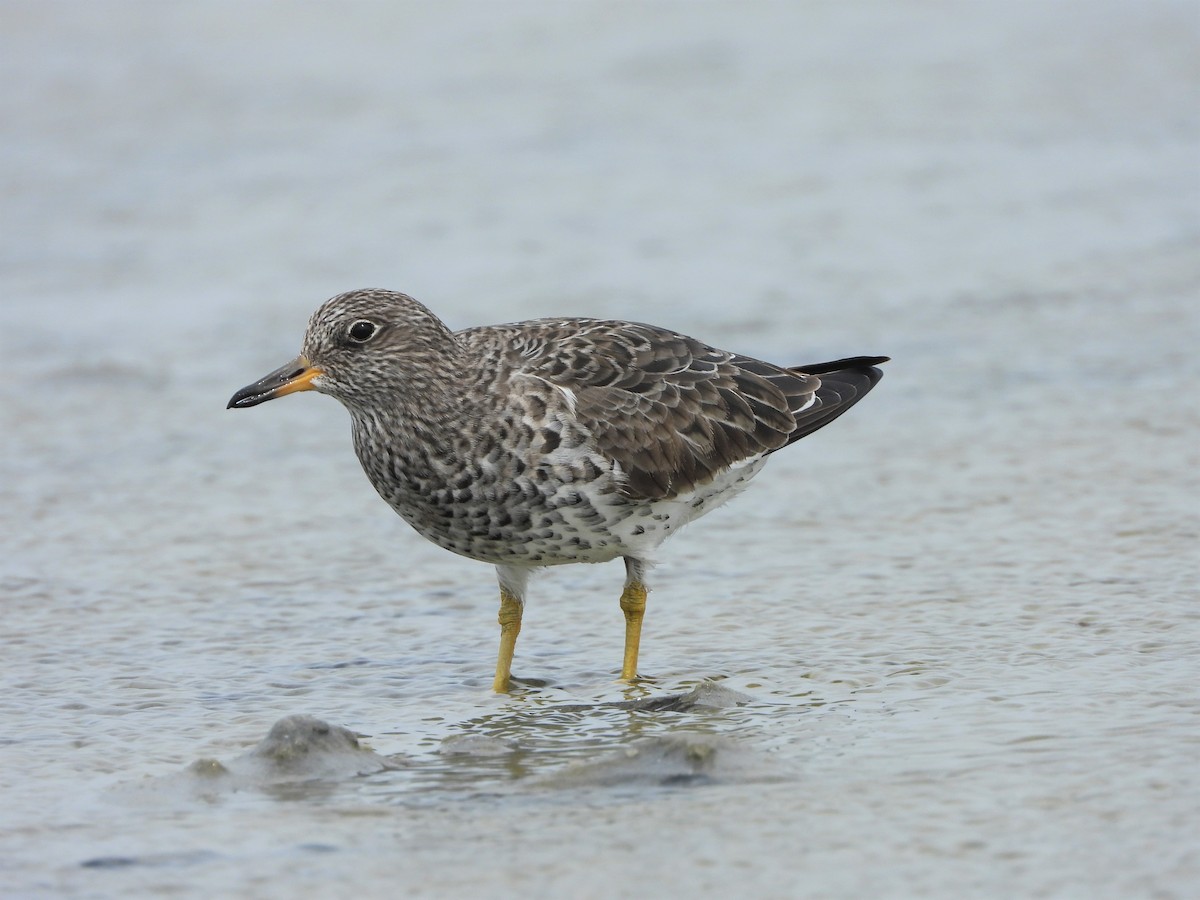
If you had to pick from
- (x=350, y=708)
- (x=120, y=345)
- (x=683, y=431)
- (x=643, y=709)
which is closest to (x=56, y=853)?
(x=350, y=708)

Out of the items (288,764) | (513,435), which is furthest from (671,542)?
(288,764)

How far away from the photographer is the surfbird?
→ 616 cm

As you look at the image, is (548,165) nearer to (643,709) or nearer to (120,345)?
(120,345)

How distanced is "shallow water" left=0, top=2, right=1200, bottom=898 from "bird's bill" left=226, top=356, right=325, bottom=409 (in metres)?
1.00

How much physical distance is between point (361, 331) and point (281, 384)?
14.1 inches

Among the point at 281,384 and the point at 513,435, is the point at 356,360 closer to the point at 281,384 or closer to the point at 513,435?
the point at 281,384

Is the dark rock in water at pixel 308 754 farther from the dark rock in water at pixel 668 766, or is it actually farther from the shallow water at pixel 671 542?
the dark rock in water at pixel 668 766

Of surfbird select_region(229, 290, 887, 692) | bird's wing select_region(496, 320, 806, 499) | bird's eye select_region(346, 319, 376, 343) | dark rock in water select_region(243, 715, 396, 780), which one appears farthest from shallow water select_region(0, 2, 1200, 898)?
bird's eye select_region(346, 319, 376, 343)

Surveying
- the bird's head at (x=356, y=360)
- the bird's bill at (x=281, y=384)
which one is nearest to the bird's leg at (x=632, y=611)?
the bird's head at (x=356, y=360)

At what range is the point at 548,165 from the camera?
14.7 meters

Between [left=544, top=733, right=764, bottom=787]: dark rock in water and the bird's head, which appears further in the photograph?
the bird's head

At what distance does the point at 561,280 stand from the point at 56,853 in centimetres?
785

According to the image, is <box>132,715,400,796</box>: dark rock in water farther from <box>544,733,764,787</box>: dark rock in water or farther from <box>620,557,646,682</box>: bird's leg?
<box>620,557,646,682</box>: bird's leg

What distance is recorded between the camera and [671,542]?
7.91 metres
